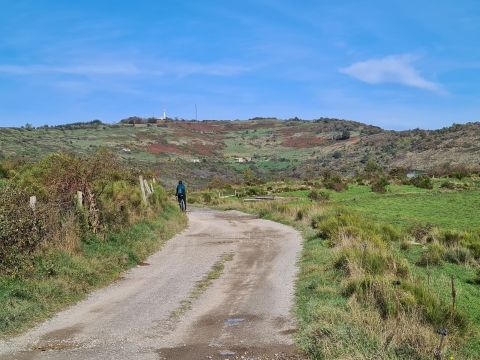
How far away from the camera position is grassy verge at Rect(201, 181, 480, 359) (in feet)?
25.1

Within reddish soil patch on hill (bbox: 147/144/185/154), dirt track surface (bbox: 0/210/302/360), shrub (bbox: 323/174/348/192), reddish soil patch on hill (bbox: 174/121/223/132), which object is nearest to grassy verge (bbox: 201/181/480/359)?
dirt track surface (bbox: 0/210/302/360)

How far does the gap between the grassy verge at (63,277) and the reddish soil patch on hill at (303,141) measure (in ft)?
327

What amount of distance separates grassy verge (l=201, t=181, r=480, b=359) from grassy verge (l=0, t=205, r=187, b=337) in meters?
4.57

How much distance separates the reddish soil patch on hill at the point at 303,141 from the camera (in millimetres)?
115569

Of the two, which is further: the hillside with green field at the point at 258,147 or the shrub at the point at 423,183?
the hillside with green field at the point at 258,147

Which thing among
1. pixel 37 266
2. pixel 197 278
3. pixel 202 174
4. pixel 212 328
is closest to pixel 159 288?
pixel 197 278

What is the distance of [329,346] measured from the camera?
7570 millimetres

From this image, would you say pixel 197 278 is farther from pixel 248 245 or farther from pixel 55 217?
pixel 248 245

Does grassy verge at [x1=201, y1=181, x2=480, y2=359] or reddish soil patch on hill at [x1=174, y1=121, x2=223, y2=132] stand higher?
reddish soil patch on hill at [x1=174, y1=121, x2=223, y2=132]

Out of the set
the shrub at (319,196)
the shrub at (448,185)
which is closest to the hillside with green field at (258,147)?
the shrub at (448,185)

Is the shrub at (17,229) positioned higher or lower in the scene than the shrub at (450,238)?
higher

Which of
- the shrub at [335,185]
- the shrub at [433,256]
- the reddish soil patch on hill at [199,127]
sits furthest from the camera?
the reddish soil patch on hill at [199,127]

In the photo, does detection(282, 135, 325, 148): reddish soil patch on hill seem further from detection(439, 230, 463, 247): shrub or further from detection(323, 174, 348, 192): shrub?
detection(439, 230, 463, 247): shrub

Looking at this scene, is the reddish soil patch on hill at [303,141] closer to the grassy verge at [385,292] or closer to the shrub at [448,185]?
the shrub at [448,185]
